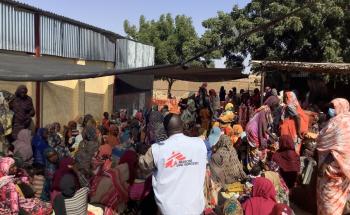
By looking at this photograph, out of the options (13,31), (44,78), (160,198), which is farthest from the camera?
(13,31)

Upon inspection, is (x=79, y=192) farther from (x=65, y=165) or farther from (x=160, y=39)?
(x=160, y=39)

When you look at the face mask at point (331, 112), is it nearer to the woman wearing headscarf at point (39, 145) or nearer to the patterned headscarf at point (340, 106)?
the patterned headscarf at point (340, 106)

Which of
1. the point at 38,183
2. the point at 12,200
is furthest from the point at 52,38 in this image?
the point at 12,200

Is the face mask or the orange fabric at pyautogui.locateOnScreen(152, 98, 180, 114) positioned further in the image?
the orange fabric at pyautogui.locateOnScreen(152, 98, 180, 114)

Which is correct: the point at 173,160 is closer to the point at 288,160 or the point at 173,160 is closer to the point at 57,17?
the point at 288,160

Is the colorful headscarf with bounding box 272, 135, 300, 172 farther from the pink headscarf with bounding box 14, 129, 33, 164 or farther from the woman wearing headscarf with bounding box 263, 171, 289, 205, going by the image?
the pink headscarf with bounding box 14, 129, 33, 164

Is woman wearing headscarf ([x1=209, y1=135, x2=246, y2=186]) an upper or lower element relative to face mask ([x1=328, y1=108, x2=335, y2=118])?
lower

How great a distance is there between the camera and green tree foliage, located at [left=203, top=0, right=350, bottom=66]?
53.9 ft

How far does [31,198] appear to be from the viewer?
4.77 m

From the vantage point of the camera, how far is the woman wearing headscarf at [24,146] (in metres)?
6.39

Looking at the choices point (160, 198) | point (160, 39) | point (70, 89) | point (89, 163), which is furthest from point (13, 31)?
point (160, 39)

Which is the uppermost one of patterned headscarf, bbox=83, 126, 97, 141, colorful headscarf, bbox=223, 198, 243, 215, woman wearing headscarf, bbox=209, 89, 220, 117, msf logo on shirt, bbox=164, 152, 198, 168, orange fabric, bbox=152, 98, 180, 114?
woman wearing headscarf, bbox=209, 89, 220, 117

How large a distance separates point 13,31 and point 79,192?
205 inches

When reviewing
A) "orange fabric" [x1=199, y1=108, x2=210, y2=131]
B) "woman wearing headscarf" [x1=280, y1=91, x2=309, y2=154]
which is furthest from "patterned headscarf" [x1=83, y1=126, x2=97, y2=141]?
"orange fabric" [x1=199, y1=108, x2=210, y2=131]
